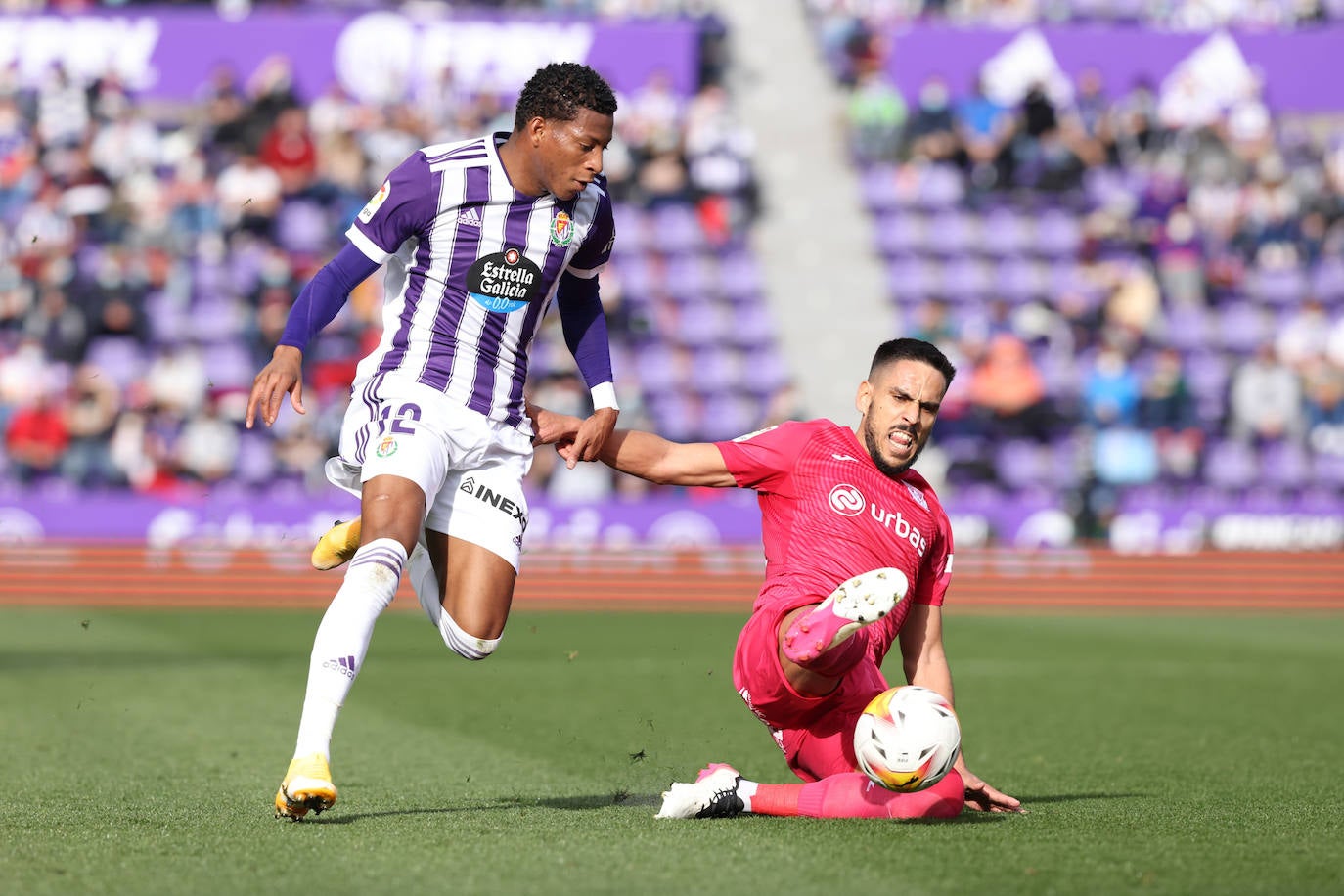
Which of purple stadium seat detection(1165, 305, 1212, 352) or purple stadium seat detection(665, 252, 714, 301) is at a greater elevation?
purple stadium seat detection(665, 252, 714, 301)

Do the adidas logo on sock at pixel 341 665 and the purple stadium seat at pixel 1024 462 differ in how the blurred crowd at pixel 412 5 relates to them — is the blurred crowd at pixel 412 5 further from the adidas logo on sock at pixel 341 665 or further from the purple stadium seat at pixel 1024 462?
the adidas logo on sock at pixel 341 665

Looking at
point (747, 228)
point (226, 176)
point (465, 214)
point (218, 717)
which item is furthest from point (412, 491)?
point (747, 228)

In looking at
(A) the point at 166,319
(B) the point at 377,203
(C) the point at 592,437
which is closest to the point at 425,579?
(C) the point at 592,437

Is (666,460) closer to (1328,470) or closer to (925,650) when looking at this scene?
(925,650)

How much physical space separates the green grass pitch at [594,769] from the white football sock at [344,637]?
1.07 feet

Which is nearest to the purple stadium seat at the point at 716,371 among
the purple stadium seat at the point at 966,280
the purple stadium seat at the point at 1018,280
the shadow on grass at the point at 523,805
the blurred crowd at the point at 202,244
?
the blurred crowd at the point at 202,244

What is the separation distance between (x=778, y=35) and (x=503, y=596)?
2019cm

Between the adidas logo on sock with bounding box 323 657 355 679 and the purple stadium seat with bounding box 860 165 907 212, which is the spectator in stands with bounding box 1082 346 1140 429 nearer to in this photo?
the purple stadium seat with bounding box 860 165 907 212

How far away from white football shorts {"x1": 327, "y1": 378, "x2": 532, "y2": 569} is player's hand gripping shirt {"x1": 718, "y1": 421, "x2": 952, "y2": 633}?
0.76 meters

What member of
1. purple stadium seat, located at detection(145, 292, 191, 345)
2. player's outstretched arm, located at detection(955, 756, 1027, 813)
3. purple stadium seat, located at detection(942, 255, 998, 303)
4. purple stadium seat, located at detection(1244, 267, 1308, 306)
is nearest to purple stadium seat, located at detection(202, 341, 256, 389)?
purple stadium seat, located at detection(145, 292, 191, 345)

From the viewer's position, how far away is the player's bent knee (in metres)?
6.17

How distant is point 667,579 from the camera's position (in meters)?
17.9

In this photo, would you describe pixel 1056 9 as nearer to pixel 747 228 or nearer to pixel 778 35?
pixel 778 35

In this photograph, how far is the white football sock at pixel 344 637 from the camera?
5.35 meters
